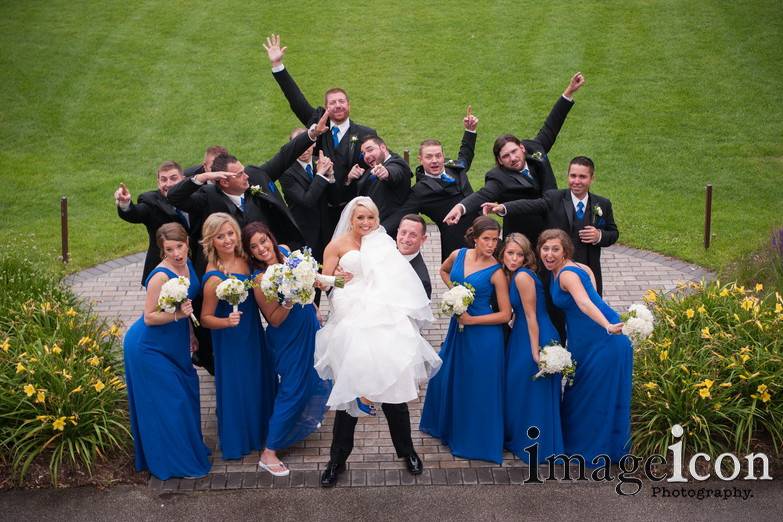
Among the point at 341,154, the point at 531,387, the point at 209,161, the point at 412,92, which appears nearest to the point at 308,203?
the point at 341,154

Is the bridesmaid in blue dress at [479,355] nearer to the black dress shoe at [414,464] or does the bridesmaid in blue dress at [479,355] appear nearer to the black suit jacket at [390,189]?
the black dress shoe at [414,464]

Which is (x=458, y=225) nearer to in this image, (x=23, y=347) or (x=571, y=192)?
(x=571, y=192)

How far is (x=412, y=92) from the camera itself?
19.1 meters

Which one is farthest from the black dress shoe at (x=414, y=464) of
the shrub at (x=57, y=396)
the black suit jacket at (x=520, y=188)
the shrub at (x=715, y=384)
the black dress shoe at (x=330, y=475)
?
the black suit jacket at (x=520, y=188)

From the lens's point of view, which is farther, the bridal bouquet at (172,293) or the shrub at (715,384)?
the shrub at (715,384)

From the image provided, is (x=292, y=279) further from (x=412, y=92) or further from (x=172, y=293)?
(x=412, y=92)

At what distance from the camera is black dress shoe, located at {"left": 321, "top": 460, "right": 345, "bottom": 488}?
24.9ft

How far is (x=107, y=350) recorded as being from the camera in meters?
8.88

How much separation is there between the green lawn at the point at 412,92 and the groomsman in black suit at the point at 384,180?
4.71m

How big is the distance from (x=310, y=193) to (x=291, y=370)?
8.33ft

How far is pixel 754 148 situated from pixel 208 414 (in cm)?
1205

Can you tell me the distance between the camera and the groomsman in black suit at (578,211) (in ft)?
28.8

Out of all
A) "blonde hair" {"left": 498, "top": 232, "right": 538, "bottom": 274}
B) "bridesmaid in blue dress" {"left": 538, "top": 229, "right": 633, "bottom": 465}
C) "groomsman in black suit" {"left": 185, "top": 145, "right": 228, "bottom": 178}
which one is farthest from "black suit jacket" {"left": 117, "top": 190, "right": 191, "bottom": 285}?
"bridesmaid in blue dress" {"left": 538, "top": 229, "right": 633, "bottom": 465}

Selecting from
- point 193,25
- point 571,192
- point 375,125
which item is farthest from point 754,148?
point 193,25
